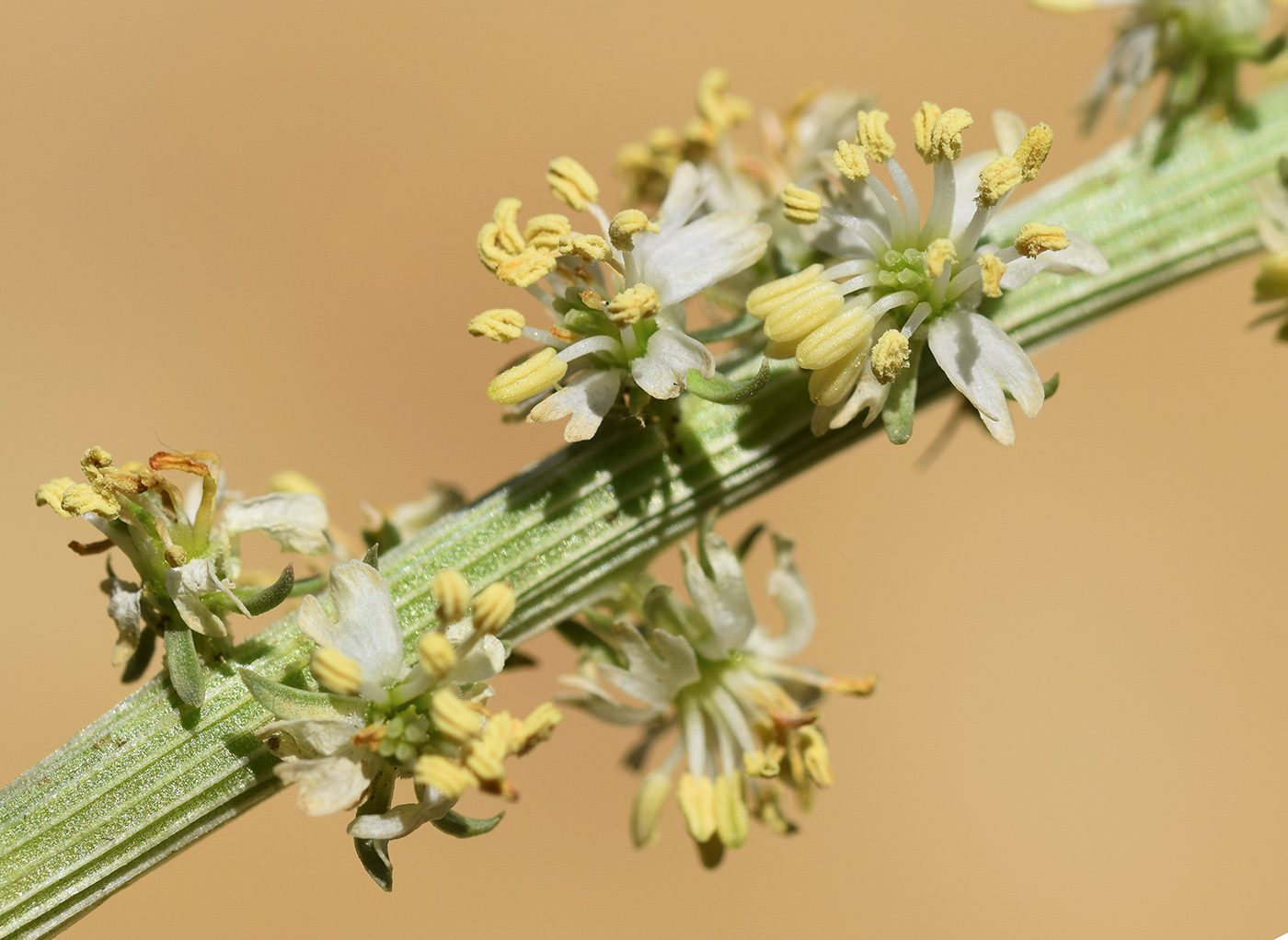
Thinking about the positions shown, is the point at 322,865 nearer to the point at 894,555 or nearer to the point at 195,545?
the point at 894,555

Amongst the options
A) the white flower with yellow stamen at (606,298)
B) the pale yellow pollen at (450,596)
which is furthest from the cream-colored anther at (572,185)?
the pale yellow pollen at (450,596)

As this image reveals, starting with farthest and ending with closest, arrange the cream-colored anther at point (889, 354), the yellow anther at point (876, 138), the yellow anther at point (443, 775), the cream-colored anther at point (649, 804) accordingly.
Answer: the cream-colored anther at point (649, 804)
the yellow anther at point (876, 138)
the cream-colored anther at point (889, 354)
the yellow anther at point (443, 775)

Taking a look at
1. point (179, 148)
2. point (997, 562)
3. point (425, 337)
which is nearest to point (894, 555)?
point (997, 562)

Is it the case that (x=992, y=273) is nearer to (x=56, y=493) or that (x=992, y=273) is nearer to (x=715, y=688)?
(x=715, y=688)

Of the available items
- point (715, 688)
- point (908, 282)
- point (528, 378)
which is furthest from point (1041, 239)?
point (715, 688)

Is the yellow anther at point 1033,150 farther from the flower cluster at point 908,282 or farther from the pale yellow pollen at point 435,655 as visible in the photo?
Answer: the pale yellow pollen at point 435,655

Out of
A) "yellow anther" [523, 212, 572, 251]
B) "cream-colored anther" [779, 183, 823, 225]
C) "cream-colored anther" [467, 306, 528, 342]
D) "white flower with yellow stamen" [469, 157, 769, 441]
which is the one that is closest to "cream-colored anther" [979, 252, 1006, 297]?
"cream-colored anther" [779, 183, 823, 225]

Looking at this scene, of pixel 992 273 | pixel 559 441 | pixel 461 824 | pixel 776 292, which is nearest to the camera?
pixel 461 824
